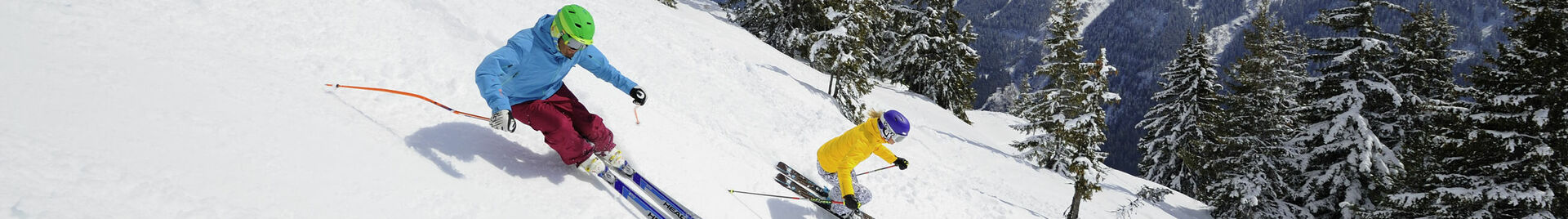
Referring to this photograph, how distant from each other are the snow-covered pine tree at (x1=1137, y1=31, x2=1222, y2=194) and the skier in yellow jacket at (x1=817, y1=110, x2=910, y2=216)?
902 inches

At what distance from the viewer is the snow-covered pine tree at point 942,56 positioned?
121 ft

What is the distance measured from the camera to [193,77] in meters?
4.77

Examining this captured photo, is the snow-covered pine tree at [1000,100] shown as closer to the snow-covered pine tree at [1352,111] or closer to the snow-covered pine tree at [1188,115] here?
the snow-covered pine tree at [1188,115]

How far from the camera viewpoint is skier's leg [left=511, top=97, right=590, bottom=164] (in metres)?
4.76

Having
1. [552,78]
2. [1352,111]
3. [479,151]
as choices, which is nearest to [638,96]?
[552,78]

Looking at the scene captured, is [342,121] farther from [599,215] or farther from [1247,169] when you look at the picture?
[1247,169]

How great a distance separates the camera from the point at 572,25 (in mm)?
4574

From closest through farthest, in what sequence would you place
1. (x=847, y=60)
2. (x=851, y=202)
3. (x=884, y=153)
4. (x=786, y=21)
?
(x=851, y=202)
(x=884, y=153)
(x=847, y=60)
(x=786, y=21)

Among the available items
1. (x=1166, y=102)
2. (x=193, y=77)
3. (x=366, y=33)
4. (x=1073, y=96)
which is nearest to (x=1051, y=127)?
(x=1073, y=96)

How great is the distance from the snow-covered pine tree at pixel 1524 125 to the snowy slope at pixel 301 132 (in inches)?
369

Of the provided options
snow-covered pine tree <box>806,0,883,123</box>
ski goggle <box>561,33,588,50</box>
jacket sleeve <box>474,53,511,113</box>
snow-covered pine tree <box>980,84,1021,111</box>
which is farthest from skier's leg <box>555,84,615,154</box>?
snow-covered pine tree <box>980,84,1021,111</box>

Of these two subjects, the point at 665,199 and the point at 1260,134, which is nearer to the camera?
the point at 665,199

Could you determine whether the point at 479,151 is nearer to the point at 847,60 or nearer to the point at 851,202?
the point at 851,202

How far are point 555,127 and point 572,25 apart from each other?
0.75m
